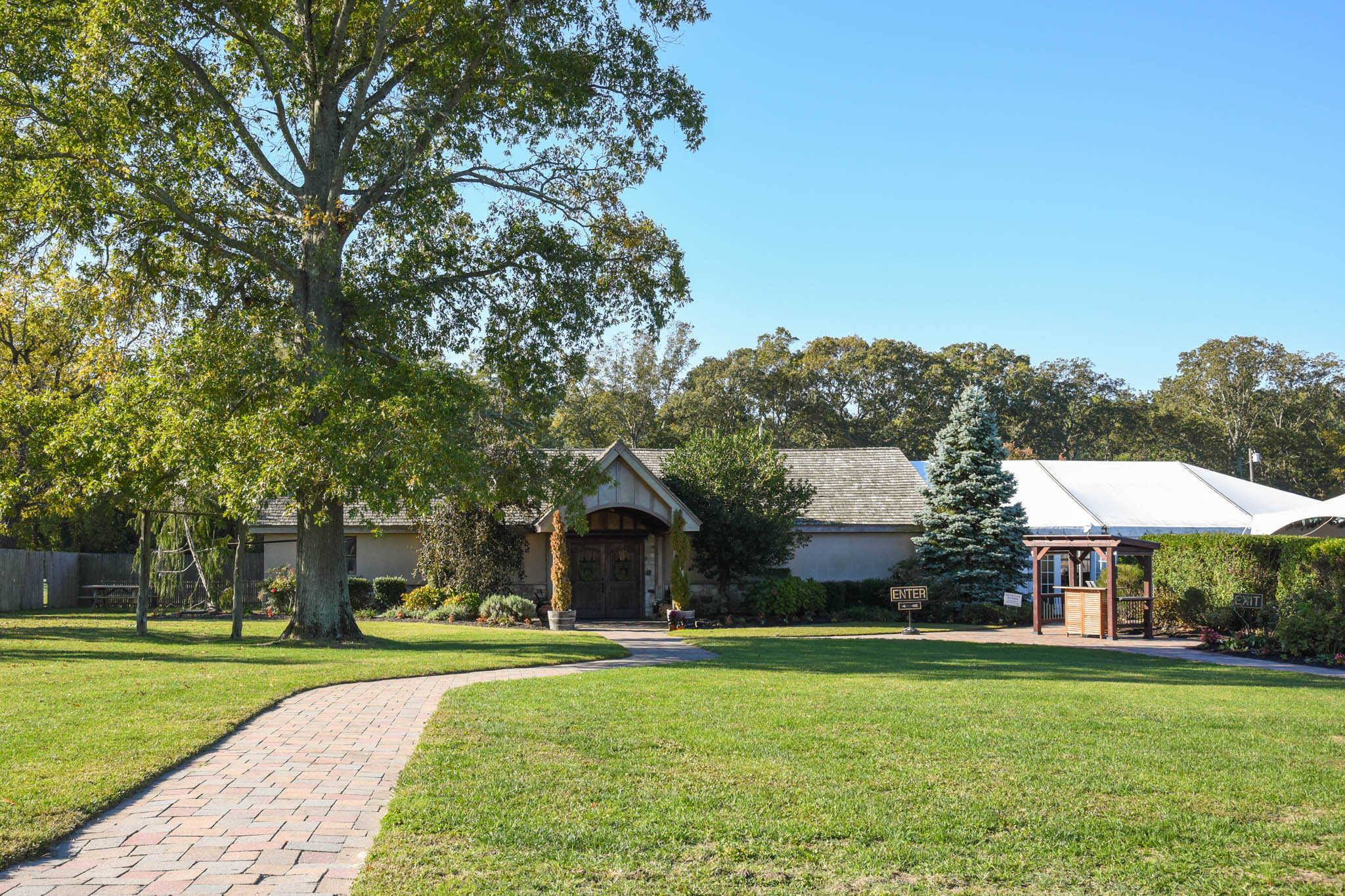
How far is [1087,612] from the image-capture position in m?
22.2

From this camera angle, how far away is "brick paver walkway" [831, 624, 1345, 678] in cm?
1595

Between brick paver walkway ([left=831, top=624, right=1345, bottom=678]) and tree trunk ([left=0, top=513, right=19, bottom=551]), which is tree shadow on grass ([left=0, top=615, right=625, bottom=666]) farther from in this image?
brick paver walkway ([left=831, top=624, right=1345, bottom=678])

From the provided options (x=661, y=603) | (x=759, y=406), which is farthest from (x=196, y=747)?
(x=759, y=406)

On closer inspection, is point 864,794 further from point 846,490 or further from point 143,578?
point 846,490

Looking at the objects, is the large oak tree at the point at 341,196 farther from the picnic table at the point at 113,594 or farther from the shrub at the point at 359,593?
the picnic table at the point at 113,594

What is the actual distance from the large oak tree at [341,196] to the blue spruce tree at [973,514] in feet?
43.7

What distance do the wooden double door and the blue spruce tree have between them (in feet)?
27.9

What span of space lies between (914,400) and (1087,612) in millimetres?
34304

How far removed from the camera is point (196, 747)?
751 cm

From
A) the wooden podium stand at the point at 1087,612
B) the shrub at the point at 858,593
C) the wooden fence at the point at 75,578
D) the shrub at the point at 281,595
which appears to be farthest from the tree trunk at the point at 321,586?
the wooden podium stand at the point at 1087,612

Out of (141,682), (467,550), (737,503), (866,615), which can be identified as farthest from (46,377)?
(866,615)

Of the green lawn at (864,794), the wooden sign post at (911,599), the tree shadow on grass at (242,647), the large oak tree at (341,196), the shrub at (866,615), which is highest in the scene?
the large oak tree at (341,196)

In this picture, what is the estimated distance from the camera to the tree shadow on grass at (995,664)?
1334 centimetres

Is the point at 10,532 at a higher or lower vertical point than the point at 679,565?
higher
